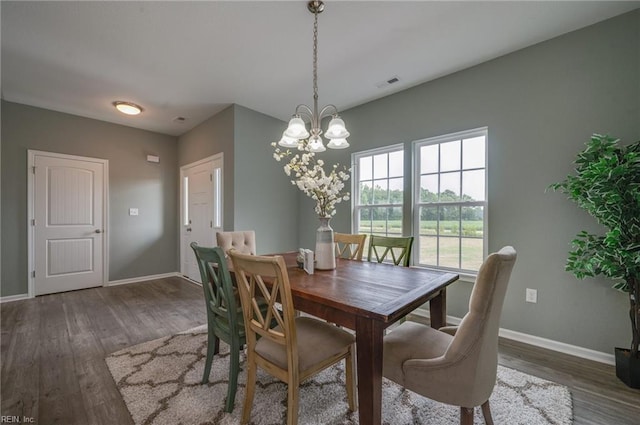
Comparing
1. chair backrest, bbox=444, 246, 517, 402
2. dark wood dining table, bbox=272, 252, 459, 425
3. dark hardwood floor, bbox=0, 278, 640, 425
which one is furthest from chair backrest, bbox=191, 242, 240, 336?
chair backrest, bbox=444, 246, 517, 402

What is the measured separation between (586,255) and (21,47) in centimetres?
511

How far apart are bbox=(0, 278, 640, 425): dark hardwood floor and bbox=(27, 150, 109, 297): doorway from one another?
0.41 metres

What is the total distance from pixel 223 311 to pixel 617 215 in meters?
2.63

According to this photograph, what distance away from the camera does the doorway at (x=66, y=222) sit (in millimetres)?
3715

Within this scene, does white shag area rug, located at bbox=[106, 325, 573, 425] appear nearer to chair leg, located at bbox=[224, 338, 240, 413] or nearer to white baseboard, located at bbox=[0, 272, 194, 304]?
chair leg, located at bbox=[224, 338, 240, 413]

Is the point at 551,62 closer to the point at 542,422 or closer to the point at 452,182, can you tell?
the point at 452,182

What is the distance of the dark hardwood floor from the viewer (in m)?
1.56

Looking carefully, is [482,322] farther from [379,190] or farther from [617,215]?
[379,190]

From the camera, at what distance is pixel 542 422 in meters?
1.46

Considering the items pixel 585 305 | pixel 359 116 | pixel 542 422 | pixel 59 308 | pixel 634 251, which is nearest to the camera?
pixel 542 422

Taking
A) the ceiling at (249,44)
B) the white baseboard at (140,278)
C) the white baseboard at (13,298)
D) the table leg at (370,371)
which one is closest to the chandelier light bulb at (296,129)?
the ceiling at (249,44)

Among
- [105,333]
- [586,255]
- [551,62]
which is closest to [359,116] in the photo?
[551,62]

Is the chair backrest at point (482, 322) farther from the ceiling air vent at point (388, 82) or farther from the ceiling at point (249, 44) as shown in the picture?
the ceiling air vent at point (388, 82)

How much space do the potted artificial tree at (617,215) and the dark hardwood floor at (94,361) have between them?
0.35 m
